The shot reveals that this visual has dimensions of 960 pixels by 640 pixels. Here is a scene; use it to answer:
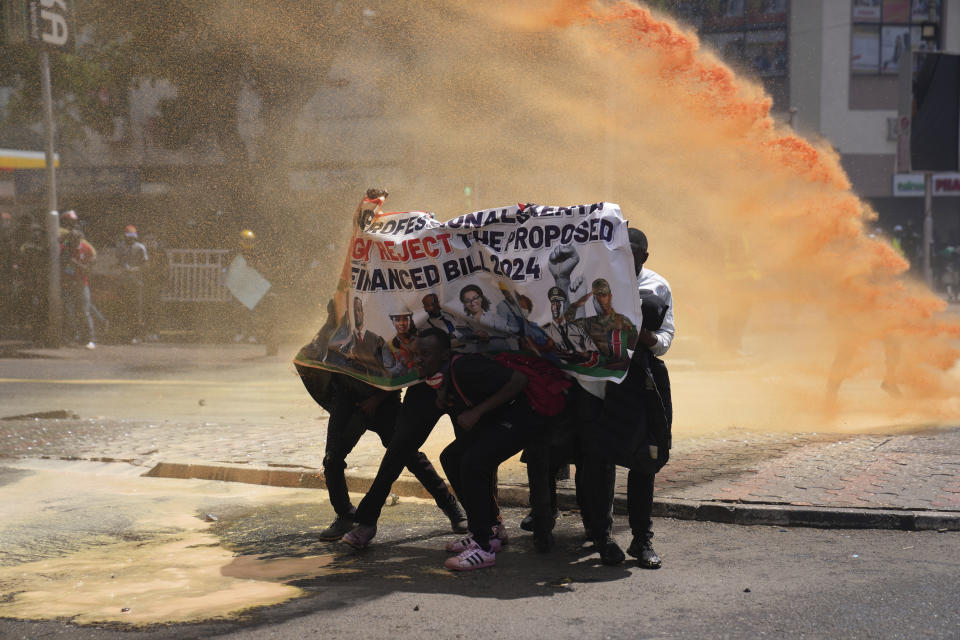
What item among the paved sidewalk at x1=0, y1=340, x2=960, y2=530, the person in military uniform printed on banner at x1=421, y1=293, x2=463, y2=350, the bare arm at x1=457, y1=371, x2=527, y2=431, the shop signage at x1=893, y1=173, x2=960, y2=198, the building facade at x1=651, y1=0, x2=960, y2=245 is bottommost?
the paved sidewalk at x1=0, y1=340, x2=960, y2=530

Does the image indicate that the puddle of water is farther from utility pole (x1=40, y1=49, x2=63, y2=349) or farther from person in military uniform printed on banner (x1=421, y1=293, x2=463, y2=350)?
utility pole (x1=40, y1=49, x2=63, y2=349)

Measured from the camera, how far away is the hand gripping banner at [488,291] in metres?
5.47

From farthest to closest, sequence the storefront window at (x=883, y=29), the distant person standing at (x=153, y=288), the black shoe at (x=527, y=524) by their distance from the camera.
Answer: the storefront window at (x=883, y=29), the distant person standing at (x=153, y=288), the black shoe at (x=527, y=524)

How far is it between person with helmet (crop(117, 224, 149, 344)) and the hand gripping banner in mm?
14142

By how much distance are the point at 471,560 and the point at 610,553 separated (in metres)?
0.69

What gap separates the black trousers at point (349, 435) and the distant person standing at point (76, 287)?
41.2 ft

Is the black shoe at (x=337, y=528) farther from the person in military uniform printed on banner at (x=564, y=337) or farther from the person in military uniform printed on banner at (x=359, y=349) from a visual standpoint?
the person in military uniform printed on banner at (x=564, y=337)

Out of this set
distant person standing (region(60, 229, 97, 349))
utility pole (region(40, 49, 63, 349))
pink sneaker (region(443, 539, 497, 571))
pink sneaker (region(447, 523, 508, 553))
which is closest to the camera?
pink sneaker (region(443, 539, 497, 571))

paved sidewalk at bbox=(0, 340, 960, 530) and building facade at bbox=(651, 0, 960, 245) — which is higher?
building facade at bbox=(651, 0, 960, 245)

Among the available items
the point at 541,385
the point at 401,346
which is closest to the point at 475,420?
the point at 541,385

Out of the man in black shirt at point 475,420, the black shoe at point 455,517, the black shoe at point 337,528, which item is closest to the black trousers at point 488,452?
the man in black shirt at point 475,420

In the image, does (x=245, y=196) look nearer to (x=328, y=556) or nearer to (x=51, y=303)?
(x=51, y=303)

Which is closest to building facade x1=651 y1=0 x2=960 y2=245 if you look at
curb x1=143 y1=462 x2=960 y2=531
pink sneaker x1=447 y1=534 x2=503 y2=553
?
curb x1=143 y1=462 x2=960 y2=531

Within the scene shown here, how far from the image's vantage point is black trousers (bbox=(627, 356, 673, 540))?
215 inches
